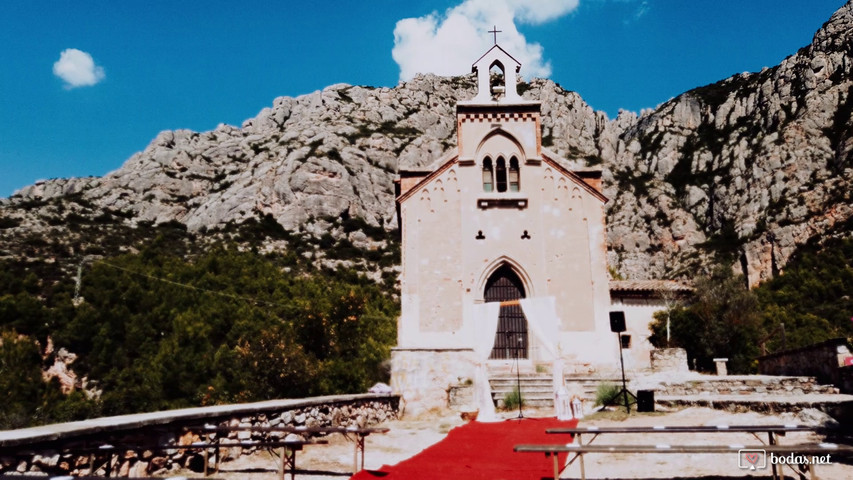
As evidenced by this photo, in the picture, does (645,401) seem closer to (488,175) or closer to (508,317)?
(508,317)

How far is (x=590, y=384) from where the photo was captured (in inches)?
567

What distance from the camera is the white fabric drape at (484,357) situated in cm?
1245

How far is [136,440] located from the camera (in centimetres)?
554

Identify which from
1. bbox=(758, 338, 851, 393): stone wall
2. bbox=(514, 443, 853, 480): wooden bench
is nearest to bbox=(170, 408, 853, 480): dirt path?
bbox=(514, 443, 853, 480): wooden bench

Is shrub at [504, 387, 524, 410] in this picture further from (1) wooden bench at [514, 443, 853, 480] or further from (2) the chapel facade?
(1) wooden bench at [514, 443, 853, 480]

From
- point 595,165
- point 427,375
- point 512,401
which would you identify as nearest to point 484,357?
point 512,401

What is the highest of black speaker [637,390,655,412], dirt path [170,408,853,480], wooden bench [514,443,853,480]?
wooden bench [514,443,853,480]

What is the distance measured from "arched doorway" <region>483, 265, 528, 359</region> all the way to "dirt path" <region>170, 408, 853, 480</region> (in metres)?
6.59

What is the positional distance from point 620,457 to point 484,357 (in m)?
5.92

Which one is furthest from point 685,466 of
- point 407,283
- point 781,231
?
point 781,231

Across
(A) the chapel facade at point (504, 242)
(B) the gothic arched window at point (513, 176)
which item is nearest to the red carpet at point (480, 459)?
(A) the chapel facade at point (504, 242)

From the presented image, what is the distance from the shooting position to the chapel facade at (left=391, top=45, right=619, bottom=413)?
17.4m

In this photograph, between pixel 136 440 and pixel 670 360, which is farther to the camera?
pixel 670 360

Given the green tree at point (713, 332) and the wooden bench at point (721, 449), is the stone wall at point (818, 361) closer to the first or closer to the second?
the green tree at point (713, 332)
